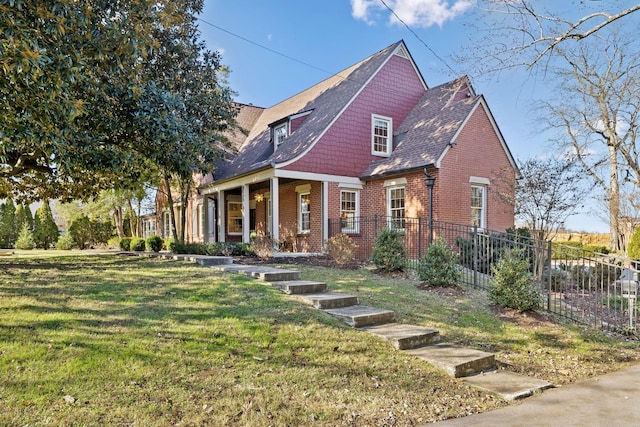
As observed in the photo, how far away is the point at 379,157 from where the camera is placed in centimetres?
1545

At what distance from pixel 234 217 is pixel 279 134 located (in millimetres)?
6085

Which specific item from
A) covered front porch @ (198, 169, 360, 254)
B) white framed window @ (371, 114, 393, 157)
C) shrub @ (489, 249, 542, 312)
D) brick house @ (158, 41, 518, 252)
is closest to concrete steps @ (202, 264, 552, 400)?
shrub @ (489, 249, 542, 312)

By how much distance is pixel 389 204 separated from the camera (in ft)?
46.7

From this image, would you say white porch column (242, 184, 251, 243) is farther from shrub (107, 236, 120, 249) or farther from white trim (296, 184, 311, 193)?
shrub (107, 236, 120, 249)

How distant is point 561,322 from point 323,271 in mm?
4887

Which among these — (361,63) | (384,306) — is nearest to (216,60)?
(361,63)

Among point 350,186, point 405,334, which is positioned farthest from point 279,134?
point 405,334

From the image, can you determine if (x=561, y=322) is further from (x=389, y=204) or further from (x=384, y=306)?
(x=389, y=204)

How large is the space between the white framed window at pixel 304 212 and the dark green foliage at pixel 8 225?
19.6m

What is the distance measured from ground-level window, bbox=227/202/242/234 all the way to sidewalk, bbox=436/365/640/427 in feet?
57.3

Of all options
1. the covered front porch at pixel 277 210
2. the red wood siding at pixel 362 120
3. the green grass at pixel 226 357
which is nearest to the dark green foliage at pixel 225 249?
the covered front porch at pixel 277 210

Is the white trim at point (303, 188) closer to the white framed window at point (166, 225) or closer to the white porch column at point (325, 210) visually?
the white porch column at point (325, 210)

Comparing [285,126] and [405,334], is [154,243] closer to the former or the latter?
[285,126]

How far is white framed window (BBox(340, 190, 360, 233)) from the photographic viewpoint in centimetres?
1434
